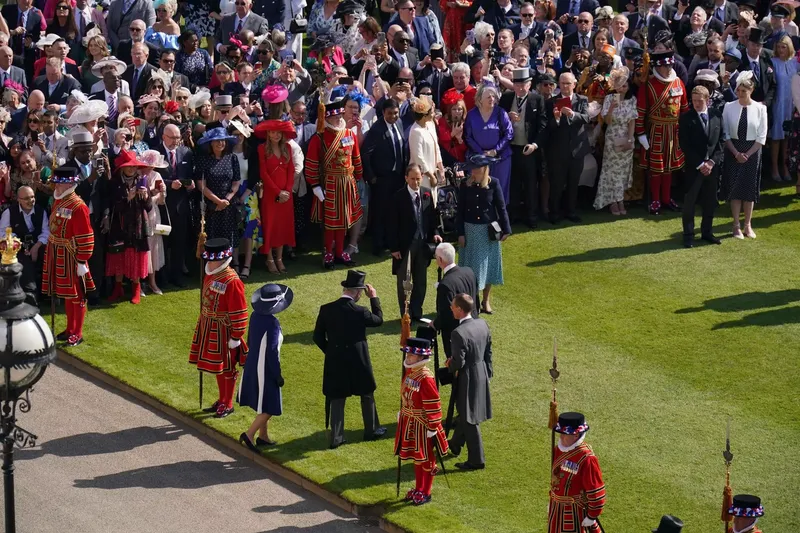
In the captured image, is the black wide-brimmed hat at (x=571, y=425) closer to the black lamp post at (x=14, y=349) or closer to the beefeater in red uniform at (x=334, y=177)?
the black lamp post at (x=14, y=349)

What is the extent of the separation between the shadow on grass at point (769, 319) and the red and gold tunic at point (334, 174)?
4.40 meters

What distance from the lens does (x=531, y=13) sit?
2219 centimetres

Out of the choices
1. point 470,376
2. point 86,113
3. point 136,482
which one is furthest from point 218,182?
point 470,376

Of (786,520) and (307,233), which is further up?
(307,233)

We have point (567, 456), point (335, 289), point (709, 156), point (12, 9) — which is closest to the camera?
point (567, 456)

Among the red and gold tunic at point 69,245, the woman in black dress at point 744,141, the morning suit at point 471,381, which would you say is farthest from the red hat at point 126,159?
the woman in black dress at point 744,141

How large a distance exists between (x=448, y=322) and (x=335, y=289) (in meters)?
3.41

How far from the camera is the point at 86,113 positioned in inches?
699

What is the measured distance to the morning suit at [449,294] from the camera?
15047mm

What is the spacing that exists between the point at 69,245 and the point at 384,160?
419cm

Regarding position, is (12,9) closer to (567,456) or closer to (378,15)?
(378,15)

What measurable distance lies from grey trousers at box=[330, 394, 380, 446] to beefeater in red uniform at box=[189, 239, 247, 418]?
1034 millimetres

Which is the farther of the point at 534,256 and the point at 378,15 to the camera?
the point at 378,15

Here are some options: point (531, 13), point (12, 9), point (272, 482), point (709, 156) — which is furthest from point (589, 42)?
point (272, 482)
